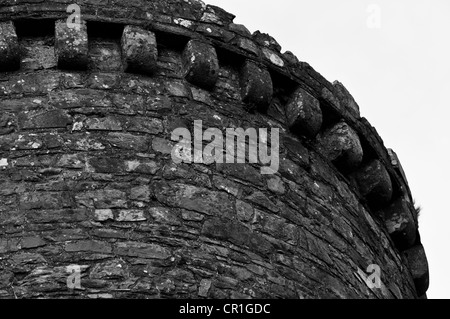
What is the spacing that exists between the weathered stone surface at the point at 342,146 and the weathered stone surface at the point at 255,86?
0.53m

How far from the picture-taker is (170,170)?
1089 centimetres

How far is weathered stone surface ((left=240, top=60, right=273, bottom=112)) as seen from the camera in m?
11.6

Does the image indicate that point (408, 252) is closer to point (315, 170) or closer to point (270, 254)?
point (315, 170)

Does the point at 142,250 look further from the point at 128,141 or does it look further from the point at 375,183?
the point at 375,183

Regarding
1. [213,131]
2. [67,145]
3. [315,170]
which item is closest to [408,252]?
[315,170]

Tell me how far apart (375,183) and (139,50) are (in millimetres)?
1941

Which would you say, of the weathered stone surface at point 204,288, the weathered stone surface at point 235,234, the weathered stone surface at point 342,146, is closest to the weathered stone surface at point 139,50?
the weathered stone surface at point 235,234

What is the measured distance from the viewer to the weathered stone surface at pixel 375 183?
12.3m

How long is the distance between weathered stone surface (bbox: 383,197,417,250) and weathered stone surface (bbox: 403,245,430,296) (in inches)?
2.4

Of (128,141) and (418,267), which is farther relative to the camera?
(418,267)

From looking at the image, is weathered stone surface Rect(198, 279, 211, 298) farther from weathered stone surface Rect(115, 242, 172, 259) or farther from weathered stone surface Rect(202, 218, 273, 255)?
weathered stone surface Rect(202, 218, 273, 255)

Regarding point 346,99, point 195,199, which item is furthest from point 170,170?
point 346,99

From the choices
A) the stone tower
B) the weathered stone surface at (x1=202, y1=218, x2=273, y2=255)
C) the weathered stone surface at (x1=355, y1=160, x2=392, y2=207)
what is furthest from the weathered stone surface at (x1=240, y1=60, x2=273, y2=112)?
the weathered stone surface at (x1=202, y1=218, x2=273, y2=255)

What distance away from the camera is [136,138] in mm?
10984
